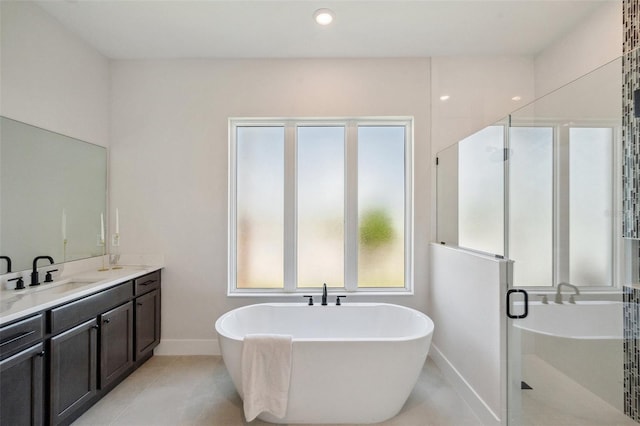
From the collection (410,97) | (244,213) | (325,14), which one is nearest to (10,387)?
(244,213)

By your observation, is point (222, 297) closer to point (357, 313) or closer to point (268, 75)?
point (357, 313)

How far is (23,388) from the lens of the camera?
1.52 meters

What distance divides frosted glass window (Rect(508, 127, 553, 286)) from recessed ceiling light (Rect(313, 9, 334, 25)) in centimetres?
161

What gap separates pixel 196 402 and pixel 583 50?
4.17 metres

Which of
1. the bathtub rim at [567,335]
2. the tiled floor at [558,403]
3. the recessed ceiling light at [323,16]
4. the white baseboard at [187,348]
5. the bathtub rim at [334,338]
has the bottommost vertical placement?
the white baseboard at [187,348]

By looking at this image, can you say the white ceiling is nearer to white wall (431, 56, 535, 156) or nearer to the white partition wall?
white wall (431, 56, 535, 156)

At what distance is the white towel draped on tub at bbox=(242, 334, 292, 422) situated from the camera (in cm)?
178

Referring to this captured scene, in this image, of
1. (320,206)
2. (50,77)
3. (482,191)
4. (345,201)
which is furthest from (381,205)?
(50,77)

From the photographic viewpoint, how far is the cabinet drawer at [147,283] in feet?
8.26

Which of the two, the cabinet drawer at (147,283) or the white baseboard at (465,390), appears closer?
the white baseboard at (465,390)

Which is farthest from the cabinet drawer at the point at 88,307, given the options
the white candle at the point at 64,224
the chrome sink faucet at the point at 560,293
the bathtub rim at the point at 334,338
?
the chrome sink faucet at the point at 560,293

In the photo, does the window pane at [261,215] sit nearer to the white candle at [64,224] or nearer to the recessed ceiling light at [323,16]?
the recessed ceiling light at [323,16]

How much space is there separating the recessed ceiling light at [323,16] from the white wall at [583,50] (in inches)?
81.8

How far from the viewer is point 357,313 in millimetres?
2604
